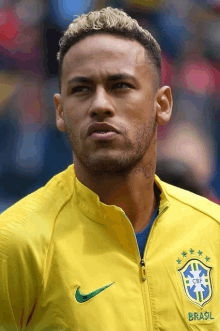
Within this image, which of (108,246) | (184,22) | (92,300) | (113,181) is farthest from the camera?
(184,22)

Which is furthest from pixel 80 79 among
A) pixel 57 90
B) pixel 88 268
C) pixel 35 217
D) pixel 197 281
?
pixel 57 90

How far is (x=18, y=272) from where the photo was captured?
1.47 m

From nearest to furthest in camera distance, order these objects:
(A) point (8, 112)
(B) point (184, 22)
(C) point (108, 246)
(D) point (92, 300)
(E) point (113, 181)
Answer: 1. (D) point (92, 300)
2. (C) point (108, 246)
3. (E) point (113, 181)
4. (A) point (8, 112)
5. (B) point (184, 22)

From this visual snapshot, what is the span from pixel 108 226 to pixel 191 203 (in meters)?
0.50

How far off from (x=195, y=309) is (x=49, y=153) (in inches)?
71.7

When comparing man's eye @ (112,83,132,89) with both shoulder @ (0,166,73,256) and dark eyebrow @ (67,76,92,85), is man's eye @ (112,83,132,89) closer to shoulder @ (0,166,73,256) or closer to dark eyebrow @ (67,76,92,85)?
dark eyebrow @ (67,76,92,85)

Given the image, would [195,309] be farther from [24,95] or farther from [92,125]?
[24,95]

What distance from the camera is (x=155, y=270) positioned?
160cm

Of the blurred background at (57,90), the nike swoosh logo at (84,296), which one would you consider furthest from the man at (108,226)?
the blurred background at (57,90)

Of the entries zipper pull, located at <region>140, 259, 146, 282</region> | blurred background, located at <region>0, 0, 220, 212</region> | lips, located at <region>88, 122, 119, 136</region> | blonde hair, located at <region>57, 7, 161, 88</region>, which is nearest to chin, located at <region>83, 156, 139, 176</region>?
lips, located at <region>88, 122, 119, 136</region>

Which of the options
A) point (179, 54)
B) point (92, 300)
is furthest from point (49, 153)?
point (92, 300)

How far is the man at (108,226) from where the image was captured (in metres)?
1.48

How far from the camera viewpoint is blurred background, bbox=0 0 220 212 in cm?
305

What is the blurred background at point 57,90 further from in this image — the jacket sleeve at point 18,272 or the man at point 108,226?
the jacket sleeve at point 18,272
